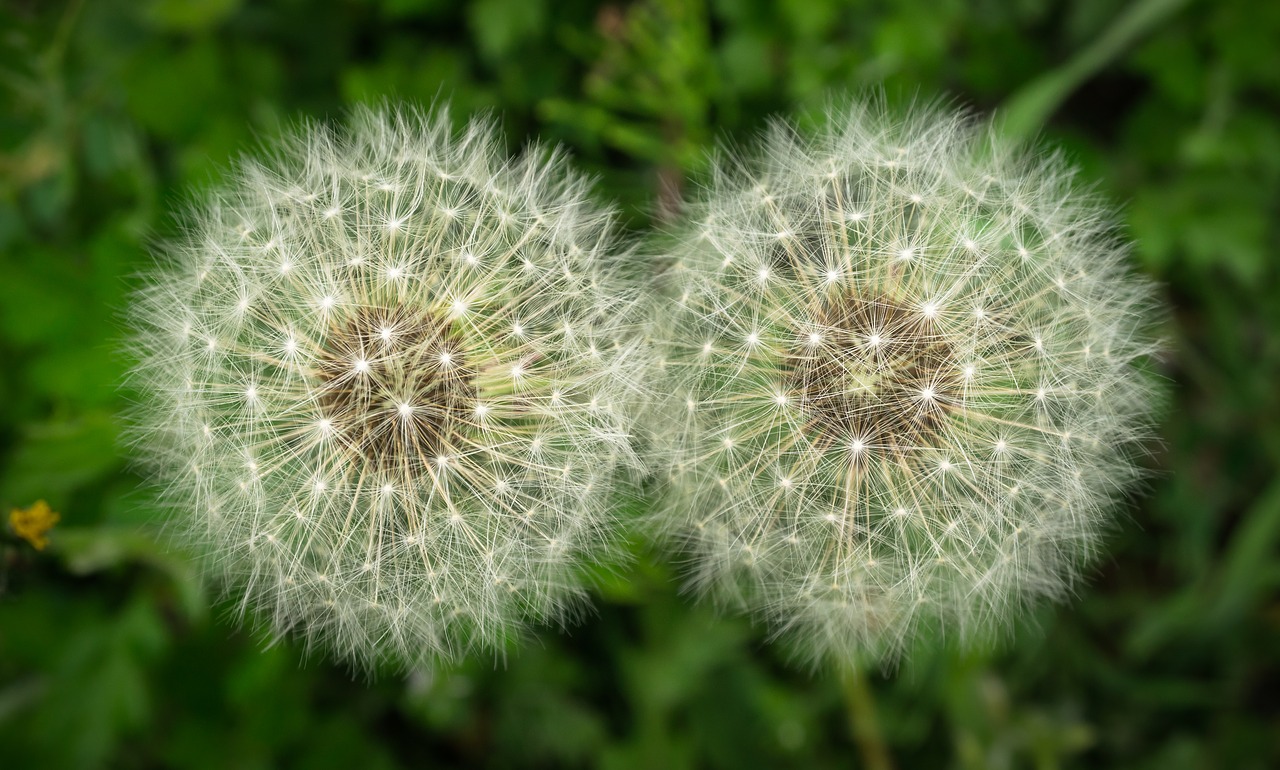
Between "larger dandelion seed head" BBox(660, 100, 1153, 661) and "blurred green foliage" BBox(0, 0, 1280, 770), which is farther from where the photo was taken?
"blurred green foliage" BBox(0, 0, 1280, 770)

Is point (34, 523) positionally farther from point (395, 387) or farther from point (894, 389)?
point (894, 389)

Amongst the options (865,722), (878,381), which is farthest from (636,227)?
(865,722)

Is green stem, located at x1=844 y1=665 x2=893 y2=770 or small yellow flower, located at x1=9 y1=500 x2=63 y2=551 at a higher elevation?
small yellow flower, located at x1=9 y1=500 x2=63 y2=551

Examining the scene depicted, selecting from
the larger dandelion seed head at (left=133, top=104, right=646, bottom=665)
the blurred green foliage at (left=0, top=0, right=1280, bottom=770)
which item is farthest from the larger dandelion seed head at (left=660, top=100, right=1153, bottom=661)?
the blurred green foliage at (left=0, top=0, right=1280, bottom=770)

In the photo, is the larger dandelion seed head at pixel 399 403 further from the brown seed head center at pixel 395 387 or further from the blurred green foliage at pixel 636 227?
the blurred green foliage at pixel 636 227

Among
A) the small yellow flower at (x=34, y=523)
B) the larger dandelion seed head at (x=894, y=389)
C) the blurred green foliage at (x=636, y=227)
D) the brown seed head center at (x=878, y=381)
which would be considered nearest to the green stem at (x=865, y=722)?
the blurred green foliage at (x=636, y=227)

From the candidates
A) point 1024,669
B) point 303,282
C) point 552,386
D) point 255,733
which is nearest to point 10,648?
point 255,733

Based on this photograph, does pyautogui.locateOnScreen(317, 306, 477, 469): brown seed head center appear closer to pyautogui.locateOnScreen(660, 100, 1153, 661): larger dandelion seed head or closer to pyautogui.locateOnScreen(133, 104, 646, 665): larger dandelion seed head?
pyautogui.locateOnScreen(133, 104, 646, 665): larger dandelion seed head
